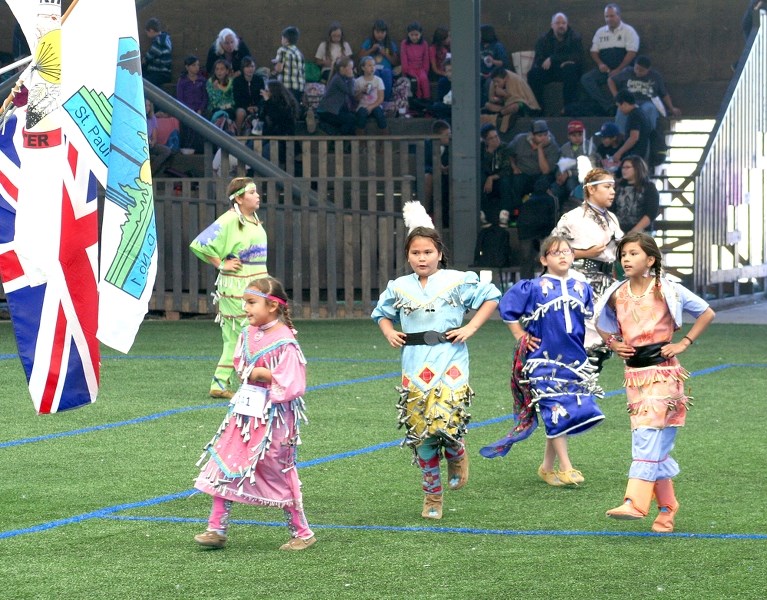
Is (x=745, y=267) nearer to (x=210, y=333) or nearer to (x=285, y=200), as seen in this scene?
(x=285, y=200)

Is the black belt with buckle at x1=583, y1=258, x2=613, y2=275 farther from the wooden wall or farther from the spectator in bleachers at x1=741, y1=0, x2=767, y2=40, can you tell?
the wooden wall

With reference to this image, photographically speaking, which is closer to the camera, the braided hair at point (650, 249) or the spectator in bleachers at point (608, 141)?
the braided hair at point (650, 249)

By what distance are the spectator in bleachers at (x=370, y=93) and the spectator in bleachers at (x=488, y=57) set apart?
4.99 ft

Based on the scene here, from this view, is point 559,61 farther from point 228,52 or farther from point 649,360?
point 649,360

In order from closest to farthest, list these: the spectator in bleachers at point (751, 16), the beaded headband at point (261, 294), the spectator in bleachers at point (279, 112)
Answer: the beaded headband at point (261, 294)
the spectator in bleachers at point (279, 112)
the spectator in bleachers at point (751, 16)

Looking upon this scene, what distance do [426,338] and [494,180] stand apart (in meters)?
13.3

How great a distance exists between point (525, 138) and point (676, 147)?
3030 millimetres

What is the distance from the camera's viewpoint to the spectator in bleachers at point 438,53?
23.6m

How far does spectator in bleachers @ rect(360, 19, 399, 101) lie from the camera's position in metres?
23.0

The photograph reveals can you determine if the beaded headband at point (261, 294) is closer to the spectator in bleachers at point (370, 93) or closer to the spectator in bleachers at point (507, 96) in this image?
the spectator in bleachers at point (370, 93)

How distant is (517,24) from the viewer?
26297 millimetres

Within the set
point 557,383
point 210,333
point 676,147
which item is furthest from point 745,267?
point 557,383

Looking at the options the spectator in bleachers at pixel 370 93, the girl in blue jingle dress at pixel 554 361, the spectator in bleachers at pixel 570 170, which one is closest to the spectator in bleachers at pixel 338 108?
the spectator in bleachers at pixel 370 93

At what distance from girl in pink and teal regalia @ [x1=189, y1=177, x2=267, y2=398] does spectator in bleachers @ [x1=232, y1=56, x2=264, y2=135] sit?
11244 mm
